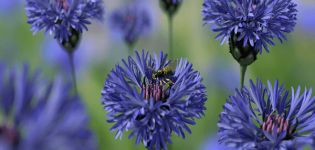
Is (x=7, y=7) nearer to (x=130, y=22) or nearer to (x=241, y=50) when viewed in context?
(x=130, y=22)

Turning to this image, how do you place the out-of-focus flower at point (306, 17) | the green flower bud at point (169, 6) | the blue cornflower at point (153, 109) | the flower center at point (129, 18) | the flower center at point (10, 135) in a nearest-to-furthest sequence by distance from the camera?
the flower center at point (10, 135)
the blue cornflower at point (153, 109)
the green flower bud at point (169, 6)
the out-of-focus flower at point (306, 17)
the flower center at point (129, 18)

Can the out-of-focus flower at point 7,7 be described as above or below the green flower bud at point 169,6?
above

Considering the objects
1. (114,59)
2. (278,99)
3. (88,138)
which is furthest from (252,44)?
(114,59)

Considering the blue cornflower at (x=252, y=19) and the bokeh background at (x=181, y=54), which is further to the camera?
the bokeh background at (x=181, y=54)

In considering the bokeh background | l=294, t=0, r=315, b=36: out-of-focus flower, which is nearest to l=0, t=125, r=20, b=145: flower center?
the bokeh background

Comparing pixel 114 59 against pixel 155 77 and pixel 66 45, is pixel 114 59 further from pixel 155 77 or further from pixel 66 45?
pixel 155 77

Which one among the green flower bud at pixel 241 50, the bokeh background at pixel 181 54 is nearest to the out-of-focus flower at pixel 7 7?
the bokeh background at pixel 181 54

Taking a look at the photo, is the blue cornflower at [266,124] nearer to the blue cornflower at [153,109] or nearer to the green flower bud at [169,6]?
the blue cornflower at [153,109]
